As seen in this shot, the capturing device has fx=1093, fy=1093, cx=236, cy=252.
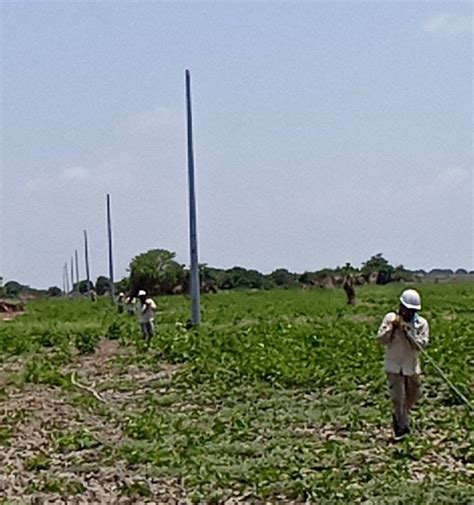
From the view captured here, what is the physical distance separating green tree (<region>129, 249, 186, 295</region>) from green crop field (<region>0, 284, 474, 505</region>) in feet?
154

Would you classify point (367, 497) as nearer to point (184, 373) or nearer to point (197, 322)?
point (184, 373)

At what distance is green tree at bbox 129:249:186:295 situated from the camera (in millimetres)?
72562

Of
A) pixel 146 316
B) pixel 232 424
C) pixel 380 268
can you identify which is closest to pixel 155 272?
pixel 380 268

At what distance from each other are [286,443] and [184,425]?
2.08 meters

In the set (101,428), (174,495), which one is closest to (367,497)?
(174,495)

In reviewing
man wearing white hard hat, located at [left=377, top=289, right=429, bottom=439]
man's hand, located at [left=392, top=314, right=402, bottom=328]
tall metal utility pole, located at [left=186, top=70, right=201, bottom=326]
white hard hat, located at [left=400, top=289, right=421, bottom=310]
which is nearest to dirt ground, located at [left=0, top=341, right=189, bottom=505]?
man wearing white hard hat, located at [left=377, top=289, right=429, bottom=439]

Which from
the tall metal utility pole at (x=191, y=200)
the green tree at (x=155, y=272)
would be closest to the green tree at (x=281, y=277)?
the green tree at (x=155, y=272)

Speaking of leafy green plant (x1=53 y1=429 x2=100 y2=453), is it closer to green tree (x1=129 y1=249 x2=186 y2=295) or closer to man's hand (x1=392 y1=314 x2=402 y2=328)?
man's hand (x1=392 y1=314 x2=402 y2=328)

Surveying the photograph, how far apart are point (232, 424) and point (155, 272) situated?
6003 centimetres

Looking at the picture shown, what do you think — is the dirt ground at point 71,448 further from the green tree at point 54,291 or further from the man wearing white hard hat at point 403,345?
the green tree at point 54,291

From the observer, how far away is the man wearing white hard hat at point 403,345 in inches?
430

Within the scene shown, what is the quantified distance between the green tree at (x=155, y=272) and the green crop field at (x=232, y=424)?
4706cm

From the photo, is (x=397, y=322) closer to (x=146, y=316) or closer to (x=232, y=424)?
(x=232, y=424)

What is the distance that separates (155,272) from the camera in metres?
72.6
